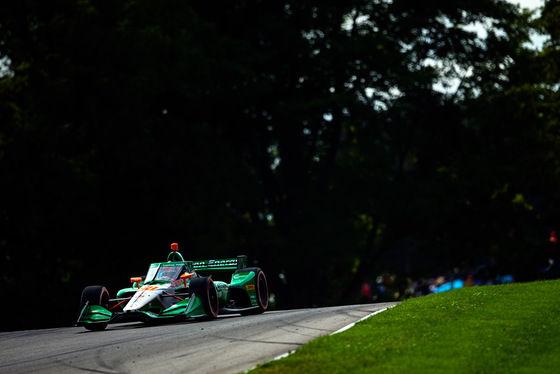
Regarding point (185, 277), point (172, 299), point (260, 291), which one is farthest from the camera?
point (260, 291)

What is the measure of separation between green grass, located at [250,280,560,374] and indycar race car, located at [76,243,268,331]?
12.8ft

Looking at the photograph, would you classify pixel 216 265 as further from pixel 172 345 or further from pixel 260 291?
pixel 172 345

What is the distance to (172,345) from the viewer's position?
14.3m

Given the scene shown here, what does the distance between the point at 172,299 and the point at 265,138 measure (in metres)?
23.4

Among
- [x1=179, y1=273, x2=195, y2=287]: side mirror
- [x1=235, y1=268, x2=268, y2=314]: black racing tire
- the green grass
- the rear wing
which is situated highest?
the rear wing

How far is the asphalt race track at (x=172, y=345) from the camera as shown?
1242 centimetres

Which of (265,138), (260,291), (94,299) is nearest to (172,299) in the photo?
(94,299)

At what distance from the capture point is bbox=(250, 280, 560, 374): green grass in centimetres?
1079

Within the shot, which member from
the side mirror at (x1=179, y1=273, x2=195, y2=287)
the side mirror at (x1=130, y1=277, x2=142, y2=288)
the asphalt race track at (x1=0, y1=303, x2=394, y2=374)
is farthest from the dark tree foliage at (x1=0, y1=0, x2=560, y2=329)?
the asphalt race track at (x1=0, y1=303, x2=394, y2=374)

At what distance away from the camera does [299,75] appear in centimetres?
4128

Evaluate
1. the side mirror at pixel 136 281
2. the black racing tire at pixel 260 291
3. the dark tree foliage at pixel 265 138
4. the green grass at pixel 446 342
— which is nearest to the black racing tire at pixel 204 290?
the side mirror at pixel 136 281

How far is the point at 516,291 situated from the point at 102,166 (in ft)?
66.2

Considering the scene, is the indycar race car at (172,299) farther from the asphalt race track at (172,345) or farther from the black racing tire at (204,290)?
the asphalt race track at (172,345)

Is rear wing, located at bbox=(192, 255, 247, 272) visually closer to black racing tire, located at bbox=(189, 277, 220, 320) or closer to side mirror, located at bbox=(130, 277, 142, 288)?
side mirror, located at bbox=(130, 277, 142, 288)
